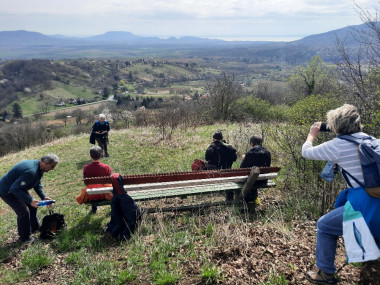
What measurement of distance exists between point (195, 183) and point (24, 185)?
9.55 ft

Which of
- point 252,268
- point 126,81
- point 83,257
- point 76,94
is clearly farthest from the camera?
point 126,81

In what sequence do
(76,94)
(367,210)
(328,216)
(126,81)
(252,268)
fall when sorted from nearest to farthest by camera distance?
(367,210), (328,216), (252,268), (76,94), (126,81)

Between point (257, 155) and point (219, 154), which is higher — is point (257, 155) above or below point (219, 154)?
above

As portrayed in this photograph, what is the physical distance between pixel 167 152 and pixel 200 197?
17.8 ft

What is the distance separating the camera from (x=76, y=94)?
10094 cm

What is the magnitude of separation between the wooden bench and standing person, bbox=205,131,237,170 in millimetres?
1117

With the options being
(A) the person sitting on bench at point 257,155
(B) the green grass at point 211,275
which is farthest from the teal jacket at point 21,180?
(A) the person sitting on bench at point 257,155

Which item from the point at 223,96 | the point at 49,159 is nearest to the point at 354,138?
the point at 49,159

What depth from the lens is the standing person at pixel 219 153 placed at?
6.40 m

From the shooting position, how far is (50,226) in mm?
4863

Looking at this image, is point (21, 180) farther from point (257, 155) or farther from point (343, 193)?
point (343, 193)

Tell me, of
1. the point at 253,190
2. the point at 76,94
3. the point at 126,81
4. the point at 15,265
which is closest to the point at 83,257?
the point at 15,265

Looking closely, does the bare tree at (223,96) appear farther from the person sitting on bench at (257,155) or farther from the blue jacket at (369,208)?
the blue jacket at (369,208)

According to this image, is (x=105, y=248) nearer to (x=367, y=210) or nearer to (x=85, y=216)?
A: (x=85, y=216)
